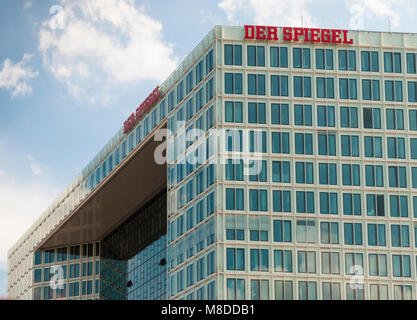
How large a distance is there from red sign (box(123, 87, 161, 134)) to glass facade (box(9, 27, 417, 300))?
11919mm

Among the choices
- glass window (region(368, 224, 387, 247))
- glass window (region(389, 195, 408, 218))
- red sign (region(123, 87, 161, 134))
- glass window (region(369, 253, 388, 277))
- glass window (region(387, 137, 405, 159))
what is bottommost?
glass window (region(369, 253, 388, 277))

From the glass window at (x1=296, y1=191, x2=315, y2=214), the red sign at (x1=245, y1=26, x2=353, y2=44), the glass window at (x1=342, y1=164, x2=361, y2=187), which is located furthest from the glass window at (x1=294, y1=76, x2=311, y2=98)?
the glass window at (x1=296, y1=191, x2=315, y2=214)

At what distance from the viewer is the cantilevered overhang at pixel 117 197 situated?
157 meters

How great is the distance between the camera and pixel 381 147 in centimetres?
13438

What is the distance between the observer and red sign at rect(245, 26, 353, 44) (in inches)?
5256

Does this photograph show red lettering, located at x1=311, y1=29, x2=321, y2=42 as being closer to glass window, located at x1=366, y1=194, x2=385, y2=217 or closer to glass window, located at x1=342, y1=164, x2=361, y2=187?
glass window, located at x1=342, y1=164, x2=361, y2=187

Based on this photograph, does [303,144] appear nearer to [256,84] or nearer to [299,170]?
[299,170]

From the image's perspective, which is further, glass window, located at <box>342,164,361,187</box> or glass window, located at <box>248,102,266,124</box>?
glass window, located at <box>342,164,361,187</box>

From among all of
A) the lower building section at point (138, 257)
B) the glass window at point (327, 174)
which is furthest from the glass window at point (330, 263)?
the lower building section at point (138, 257)

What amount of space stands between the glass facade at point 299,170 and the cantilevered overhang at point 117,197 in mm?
16475

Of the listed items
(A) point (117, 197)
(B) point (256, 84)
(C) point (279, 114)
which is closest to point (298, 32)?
(B) point (256, 84)

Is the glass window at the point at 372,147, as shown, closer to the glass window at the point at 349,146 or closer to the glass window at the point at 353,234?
the glass window at the point at 349,146
